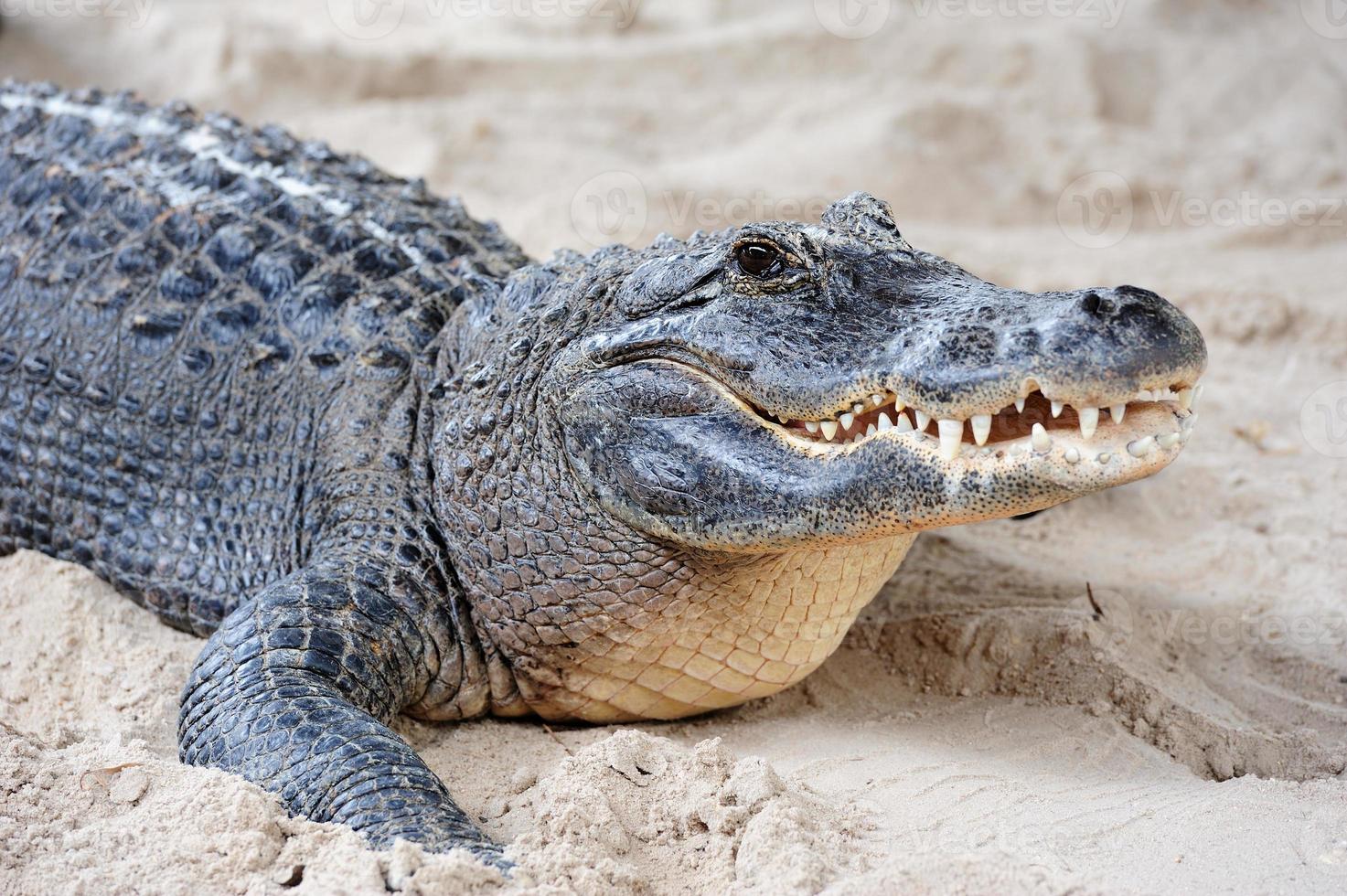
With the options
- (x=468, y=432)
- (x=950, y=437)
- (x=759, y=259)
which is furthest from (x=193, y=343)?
(x=950, y=437)

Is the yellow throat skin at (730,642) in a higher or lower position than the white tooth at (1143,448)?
lower

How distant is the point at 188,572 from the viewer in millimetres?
4027

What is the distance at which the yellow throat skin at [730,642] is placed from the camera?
3369mm

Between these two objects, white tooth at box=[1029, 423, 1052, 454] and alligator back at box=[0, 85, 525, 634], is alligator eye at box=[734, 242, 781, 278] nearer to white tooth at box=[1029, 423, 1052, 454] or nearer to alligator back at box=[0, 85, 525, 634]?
white tooth at box=[1029, 423, 1052, 454]

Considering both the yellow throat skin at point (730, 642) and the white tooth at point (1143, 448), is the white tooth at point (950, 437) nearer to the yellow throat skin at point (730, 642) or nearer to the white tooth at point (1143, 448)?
the white tooth at point (1143, 448)

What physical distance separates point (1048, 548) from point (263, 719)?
3083 millimetres

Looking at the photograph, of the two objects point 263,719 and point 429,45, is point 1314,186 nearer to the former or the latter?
point 429,45

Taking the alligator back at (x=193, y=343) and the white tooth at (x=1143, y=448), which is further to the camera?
the alligator back at (x=193, y=343)

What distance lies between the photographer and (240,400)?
13.5 ft

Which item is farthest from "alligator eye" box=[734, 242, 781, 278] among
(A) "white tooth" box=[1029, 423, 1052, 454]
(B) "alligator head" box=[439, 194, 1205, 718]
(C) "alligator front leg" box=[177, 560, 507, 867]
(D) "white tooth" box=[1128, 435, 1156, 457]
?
(C) "alligator front leg" box=[177, 560, 507, 867]

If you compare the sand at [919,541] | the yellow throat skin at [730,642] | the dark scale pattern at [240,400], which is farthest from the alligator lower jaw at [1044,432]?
the dark scale pattern at [240,400]

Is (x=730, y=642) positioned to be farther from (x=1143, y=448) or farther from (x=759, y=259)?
(x=1143, y=448)

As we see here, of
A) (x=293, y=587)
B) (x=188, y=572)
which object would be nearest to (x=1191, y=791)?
(x=293, y=587)

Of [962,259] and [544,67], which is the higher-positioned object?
[544,67]
